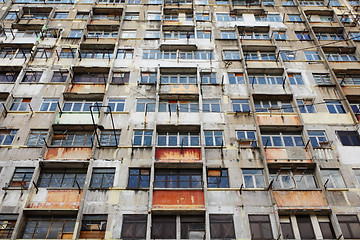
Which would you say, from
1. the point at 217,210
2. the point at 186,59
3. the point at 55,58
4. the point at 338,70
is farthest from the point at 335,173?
the point at 55,58

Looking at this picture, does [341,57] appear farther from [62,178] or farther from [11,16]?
[11,16]

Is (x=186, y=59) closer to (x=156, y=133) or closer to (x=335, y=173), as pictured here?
(x=156, y=133)

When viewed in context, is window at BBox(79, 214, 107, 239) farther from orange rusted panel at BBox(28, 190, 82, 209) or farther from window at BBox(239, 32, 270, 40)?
window at BBox(239, 32, 270, 40)

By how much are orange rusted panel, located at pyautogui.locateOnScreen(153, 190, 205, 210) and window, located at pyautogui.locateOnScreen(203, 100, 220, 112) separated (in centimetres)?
671

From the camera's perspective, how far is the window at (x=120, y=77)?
973 inches

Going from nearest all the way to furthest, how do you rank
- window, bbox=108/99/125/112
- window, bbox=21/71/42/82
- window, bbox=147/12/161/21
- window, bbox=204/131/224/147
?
window, bbox=204/131/224/147
window, bbox=108/99/125/112
window, bbox=21/71/42/82
window, bbox=147/12/161/21

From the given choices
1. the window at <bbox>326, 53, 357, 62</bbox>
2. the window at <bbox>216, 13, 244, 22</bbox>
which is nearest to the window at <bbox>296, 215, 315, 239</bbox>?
the window at <bbox>326, 53, 357, 62</bbox>

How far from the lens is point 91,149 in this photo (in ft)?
66.3

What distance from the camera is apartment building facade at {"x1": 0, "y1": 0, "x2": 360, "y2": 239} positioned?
17562mm

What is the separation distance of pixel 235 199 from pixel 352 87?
563 inches

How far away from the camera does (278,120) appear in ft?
72.4

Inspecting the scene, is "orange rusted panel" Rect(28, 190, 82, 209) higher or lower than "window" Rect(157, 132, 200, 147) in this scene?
lower

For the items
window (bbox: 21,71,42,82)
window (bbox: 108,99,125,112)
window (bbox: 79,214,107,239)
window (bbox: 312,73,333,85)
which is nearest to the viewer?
window (bbox: 79,214,107,239)

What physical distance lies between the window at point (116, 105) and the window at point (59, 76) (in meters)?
4.96
